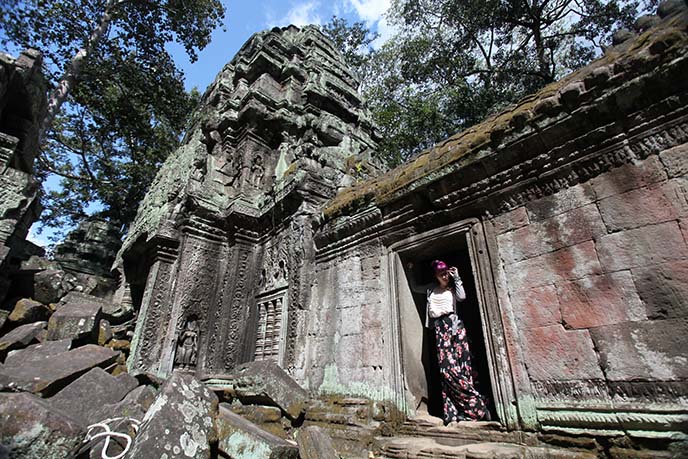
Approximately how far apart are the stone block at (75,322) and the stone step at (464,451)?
5390 millimetres

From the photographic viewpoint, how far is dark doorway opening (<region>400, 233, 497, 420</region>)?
399 centimetres

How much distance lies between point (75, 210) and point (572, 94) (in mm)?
25244

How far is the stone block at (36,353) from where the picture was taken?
14.9ft

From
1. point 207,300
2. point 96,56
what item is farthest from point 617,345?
point 96,56

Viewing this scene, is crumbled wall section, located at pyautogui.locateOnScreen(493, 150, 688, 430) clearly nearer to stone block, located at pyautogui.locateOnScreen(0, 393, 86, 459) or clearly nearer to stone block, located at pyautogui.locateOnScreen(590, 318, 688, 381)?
stone block, located at pyautogui.locateOnScreen(590, 318, 688, 381)

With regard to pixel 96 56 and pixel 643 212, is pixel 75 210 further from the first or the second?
pixel 643 212

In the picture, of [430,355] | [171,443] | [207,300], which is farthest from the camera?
[207,300]

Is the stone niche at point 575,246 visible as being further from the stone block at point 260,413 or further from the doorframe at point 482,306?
the stone block at point 260,413

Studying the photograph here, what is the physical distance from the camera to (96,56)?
13414 millimetres

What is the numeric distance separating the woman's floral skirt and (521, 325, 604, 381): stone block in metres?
0.75

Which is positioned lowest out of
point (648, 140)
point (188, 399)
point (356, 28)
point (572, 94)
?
point (188, 399)

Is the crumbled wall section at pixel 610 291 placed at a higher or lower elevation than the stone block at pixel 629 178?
lower

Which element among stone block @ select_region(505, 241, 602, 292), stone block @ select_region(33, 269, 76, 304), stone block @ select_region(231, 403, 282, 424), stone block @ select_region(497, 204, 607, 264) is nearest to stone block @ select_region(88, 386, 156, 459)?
stone block @ select_region(231, 403, 282, 424)

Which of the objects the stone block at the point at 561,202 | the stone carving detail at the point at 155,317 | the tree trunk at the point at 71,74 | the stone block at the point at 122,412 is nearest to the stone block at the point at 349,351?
the stone block at the point at 122,412
